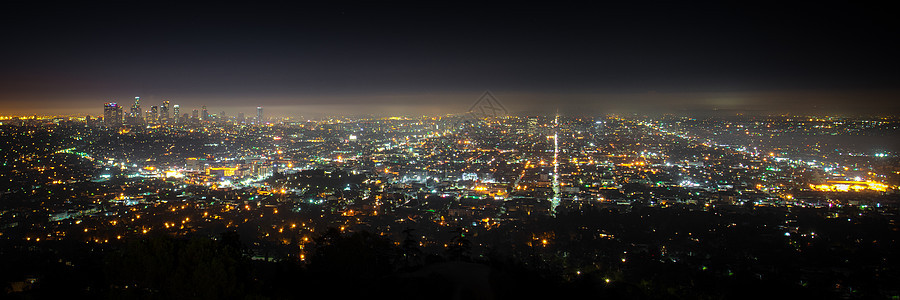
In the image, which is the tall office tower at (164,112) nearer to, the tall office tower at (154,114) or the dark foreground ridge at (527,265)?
the tall office tower at (154,114)

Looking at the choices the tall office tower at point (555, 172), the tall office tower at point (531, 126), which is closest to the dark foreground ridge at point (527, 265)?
the tall office tower at point (555, 172)

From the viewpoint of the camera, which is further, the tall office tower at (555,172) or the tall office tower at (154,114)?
the tall office tower at (154,114)

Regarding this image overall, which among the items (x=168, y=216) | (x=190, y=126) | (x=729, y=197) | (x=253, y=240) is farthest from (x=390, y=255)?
(x=190, y=126)

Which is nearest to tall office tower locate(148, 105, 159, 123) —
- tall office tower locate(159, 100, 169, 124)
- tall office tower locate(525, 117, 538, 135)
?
tall office tower locate(159, 100, 169, 124)

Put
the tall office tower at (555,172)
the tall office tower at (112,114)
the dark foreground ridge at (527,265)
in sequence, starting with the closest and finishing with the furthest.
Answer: the dark foreground ridge at (527,265)
the tall office tower at (555,172)
the tall office tower at (112,114)

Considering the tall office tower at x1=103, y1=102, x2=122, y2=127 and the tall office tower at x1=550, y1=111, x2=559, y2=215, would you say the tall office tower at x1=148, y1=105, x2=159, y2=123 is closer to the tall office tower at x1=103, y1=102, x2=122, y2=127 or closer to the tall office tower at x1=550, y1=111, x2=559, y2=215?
the tall office tower at x1=103, y1=102, x2=122, y2=127

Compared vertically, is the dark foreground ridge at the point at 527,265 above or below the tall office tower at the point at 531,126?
below

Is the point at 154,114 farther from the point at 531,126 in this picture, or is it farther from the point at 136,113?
the point at 531,126

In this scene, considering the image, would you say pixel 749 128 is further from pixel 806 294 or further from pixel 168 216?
pixel 168 216

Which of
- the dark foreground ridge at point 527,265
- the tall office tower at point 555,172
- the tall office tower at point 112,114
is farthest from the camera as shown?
the tall office tower at point 112,114
